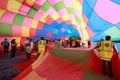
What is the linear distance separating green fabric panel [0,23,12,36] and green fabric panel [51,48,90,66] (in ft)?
36.6

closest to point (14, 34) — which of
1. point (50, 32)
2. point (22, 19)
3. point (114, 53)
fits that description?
point (22, 19)

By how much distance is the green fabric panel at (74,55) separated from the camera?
23.3ft

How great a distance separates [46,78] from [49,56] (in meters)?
1.29

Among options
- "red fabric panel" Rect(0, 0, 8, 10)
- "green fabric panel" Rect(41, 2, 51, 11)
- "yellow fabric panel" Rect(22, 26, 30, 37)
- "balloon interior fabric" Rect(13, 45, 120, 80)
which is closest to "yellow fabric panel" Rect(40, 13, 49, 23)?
"green fabric panel" Rect(41, 2, 51, 11)

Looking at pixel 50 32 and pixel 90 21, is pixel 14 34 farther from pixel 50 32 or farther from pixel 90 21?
pixel 90 21

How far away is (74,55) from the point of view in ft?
24.6

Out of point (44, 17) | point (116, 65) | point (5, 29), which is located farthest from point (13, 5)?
point (116, 65)

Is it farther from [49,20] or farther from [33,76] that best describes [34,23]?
[33,76]

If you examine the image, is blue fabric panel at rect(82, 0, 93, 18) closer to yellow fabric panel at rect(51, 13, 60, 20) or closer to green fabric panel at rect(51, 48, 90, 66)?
green fabric panel at rect(51, 48, 90, 66)

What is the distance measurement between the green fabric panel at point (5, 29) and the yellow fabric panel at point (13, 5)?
1463mm

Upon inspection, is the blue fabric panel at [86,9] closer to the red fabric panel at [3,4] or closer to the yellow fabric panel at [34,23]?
the red fabric panel at [3,4]

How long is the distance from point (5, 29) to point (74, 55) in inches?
486

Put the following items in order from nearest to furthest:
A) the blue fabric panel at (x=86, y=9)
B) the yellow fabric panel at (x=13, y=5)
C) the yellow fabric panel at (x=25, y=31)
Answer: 1. the blue fabric panel at (x=86, y=9)
2. the yellow fabric panel at (x=13, y=5)
3. the yellow fabric panel at (x=25, y=31)

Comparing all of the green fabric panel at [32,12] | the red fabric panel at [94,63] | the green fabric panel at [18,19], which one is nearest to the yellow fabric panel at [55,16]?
the green fabric panel at [32,12]
